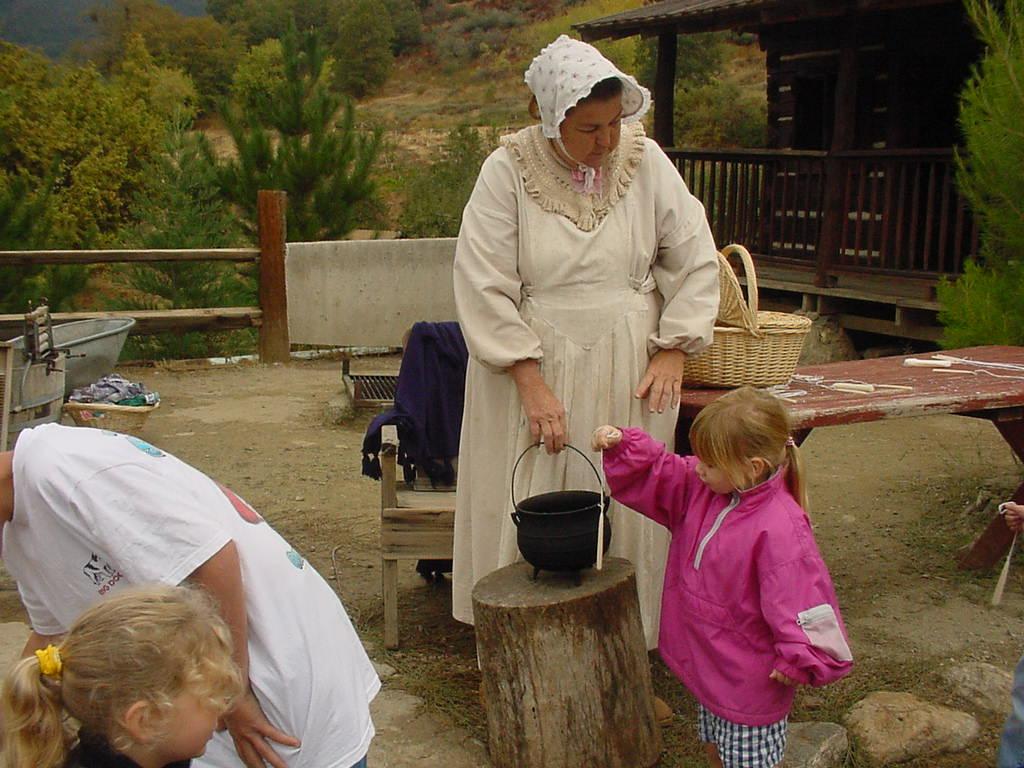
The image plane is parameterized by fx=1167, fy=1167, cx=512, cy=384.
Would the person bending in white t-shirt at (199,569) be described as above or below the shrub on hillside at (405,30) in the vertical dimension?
below

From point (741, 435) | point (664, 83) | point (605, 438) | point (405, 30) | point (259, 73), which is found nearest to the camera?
point (741, 435)

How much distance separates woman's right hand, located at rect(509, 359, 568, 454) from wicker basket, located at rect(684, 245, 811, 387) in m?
0.61

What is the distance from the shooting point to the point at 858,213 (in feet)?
29.9

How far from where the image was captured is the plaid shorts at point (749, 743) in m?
2.72

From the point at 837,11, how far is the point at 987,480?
4.48 metres

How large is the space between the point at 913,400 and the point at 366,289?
6695mm

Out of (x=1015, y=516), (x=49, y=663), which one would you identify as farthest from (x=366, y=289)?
(x=49, y=663)

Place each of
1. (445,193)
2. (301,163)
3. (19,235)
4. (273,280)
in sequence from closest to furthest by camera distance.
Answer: (273,280) < (19,235) < (301,163) < (445,193)

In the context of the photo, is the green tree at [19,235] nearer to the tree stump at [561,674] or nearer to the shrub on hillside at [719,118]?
the tree stump at [561,674]

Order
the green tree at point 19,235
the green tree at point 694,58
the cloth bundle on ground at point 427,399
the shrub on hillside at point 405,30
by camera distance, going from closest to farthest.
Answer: the cloth bundle on ground at point 427,399 < the green tree at point 19,235 < the green tree at point 694,58 < the shrub on hillside at point 405,30

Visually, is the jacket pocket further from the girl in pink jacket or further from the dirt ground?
the dirt ground

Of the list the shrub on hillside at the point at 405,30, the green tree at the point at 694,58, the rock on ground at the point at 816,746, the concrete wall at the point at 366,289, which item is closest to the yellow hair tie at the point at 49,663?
the rock on ground at the point at 816,746

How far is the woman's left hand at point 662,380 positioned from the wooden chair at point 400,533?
100 centimetres

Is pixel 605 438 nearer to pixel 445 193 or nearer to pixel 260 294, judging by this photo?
pixel 260 294
